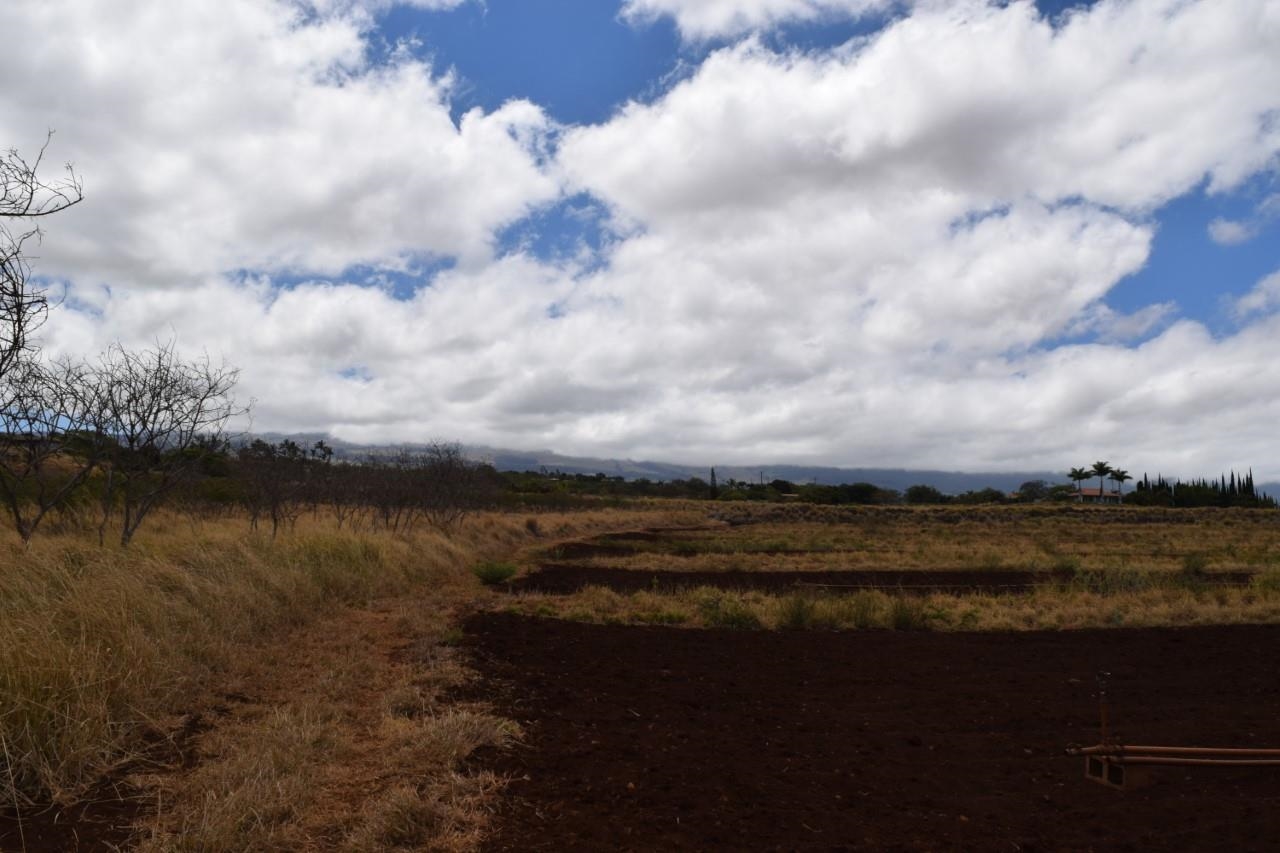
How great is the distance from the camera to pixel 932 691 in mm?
9320

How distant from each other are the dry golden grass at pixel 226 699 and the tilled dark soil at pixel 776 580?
825cm

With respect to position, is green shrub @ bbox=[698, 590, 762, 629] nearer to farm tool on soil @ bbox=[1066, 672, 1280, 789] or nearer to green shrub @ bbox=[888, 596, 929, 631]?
green shrub @ bbox=[888, 596, 929, 631]

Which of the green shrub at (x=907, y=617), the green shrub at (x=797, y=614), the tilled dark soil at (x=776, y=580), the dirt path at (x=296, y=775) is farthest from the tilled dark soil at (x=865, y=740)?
the tilled dark soil at (x=776, y=580)

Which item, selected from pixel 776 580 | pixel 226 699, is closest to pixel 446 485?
pixel 776 580

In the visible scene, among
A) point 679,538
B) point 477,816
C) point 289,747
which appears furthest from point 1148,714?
point 679,538

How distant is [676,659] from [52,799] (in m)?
7.39

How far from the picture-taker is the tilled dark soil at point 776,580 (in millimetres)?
19672

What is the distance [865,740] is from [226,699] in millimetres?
5843

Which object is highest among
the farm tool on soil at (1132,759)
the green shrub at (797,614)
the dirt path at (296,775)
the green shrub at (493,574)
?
the farm tool on soil at (1132,759)

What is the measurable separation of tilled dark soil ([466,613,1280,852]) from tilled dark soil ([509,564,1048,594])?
7085mm

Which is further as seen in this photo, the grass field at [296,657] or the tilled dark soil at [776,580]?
the tilled dark soil at [776,580]

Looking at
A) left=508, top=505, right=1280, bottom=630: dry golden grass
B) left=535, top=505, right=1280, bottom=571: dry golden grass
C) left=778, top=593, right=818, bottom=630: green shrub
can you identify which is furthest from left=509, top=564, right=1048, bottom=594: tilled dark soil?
left=778, top=593, right=818, bottom=630: green shrub

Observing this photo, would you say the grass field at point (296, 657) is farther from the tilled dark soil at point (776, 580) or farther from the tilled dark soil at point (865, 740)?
the tilled dark soil at point (865, 740)

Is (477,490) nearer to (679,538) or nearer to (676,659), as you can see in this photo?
(679,538)
